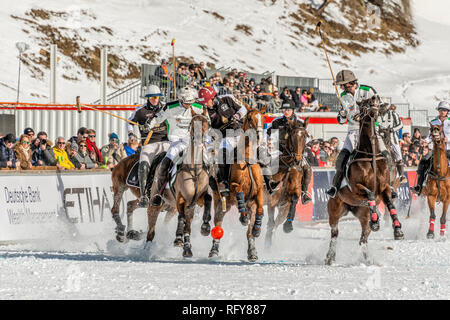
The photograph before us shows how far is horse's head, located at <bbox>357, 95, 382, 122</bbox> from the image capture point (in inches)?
455

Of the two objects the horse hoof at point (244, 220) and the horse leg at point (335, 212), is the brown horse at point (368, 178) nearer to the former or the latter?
the horse leg at point (335, 212)

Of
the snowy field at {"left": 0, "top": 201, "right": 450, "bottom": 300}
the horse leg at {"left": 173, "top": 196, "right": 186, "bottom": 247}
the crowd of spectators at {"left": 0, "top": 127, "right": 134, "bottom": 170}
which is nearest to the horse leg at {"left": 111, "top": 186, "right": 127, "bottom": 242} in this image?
the snowy field at {"left": 0, "top": 201, "right": 450, "bottom": 300}

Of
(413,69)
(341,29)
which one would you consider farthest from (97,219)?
(341,29)

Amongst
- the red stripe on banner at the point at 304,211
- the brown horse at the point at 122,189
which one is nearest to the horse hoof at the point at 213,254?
the brown horse at the point at 122,189

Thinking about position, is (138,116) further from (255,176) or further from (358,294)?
(358,294)

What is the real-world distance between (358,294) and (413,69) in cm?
6127

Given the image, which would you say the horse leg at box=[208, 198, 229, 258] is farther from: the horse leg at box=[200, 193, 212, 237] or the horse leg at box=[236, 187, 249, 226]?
the horse leg at box=[236, 187, 249, 226]

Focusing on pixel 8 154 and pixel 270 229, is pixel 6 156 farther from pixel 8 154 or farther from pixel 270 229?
pixel 270 229

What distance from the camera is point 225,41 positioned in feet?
203

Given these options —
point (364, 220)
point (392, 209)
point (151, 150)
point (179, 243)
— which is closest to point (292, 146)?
point (364, 220)

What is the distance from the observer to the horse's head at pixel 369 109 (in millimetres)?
11562

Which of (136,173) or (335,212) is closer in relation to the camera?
(335,212)

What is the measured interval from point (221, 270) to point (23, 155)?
22.0 ft

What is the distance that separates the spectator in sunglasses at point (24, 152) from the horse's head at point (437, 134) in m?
8.10
